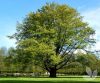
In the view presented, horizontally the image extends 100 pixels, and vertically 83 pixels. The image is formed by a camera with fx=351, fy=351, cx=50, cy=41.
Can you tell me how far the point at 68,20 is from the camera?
6994 cm

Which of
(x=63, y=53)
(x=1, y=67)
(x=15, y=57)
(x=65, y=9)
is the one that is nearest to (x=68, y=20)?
(x=65, y=9)

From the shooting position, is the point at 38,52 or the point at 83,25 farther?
the point at 83,25

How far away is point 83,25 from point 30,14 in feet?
35.6

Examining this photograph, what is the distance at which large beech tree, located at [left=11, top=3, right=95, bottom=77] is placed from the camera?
6638 centimetres

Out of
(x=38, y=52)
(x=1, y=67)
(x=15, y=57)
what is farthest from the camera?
(x=1, y=67)

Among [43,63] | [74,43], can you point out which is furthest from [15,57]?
[74,43]

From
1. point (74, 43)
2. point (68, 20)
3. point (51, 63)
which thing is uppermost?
point (68, 20)

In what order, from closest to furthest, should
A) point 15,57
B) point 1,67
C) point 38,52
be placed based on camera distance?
point 38,52
point 15,57
point 1,67

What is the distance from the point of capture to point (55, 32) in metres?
67.4

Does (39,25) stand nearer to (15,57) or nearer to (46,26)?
(46,26)

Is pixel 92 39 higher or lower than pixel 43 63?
higher

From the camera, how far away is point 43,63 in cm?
6662

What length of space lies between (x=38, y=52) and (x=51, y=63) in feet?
12.2

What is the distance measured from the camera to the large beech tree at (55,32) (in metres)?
66.4
